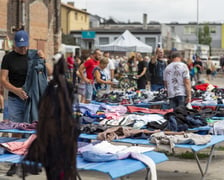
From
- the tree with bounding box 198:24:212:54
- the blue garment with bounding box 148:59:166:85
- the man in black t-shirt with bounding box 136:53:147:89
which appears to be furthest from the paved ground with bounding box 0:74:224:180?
the tree with bounding box 198:24:212:54

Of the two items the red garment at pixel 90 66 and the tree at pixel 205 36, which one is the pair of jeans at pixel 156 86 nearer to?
the red garment at pixel 90 66

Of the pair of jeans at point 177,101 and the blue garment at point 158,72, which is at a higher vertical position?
the blue garment at point 158,72

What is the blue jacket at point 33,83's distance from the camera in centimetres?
783

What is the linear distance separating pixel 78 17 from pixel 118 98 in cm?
6885

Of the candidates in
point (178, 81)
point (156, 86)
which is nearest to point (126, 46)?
point (156, 86)

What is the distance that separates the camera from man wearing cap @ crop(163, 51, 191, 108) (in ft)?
34.0

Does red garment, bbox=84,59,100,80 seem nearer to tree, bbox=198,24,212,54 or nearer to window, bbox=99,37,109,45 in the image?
window, bbox=99,37,109,45

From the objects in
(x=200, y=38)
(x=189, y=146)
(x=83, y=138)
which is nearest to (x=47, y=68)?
(x=83, y=138)

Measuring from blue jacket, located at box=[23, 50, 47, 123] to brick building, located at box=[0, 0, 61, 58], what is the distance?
15784mm

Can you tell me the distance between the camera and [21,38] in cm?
748

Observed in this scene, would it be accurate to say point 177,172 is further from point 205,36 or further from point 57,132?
point 205,36

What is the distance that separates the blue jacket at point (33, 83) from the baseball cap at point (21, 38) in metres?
0.31

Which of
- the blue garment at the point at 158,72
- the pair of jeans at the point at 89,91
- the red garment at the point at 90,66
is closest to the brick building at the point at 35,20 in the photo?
the blue garment at the point at 158,72

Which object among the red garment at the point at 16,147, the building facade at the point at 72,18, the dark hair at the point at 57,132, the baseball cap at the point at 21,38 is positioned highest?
the building facade at the point at 72,18
